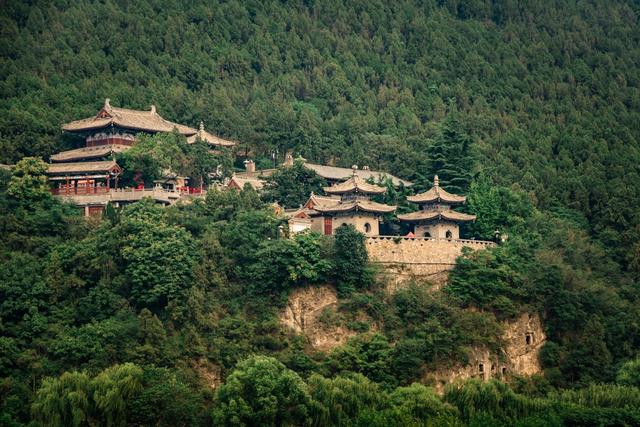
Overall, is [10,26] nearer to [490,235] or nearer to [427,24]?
[427,24]

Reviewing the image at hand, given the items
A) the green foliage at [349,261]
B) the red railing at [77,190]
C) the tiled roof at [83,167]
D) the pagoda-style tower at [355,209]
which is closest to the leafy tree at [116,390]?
the green foliage at [349,261]

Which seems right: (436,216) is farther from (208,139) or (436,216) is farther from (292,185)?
(208,139)

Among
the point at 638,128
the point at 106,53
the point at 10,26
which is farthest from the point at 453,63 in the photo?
the point at 10,26

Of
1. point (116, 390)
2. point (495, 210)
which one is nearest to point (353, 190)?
point (495, 210)

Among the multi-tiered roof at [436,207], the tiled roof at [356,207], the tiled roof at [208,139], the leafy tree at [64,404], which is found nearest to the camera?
the leafy tree at [64,404]

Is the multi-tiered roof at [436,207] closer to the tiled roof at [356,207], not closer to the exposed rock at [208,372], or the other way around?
the tiled roof at [356,207]

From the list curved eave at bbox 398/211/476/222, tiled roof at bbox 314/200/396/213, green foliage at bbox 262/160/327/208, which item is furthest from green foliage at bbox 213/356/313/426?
green foliage at bbox 262/160/327/208
